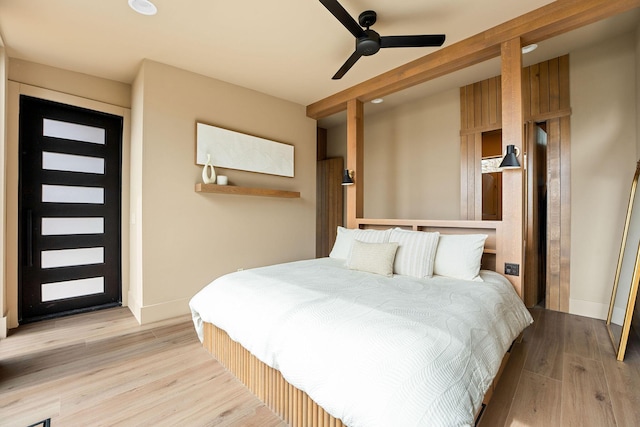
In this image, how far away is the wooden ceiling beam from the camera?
2125 millimetres

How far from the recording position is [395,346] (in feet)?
3.76

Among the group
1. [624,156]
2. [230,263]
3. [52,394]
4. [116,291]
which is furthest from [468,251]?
[116,291]

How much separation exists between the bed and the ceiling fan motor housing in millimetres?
1623

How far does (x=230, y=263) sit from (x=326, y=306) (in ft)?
7.75

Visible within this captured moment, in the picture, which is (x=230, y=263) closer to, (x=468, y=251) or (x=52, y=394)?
(x=52, y=394)

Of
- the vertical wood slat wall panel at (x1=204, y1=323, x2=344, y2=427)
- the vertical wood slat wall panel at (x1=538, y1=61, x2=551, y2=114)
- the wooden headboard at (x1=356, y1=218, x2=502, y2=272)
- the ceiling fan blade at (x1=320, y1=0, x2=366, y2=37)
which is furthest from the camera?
the vertical wood slat wall panel at (x1=538, y1=61, x2=551, y2=114)

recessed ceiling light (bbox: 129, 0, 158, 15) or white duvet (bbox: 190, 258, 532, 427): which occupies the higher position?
recessed ceiling light (bbox: 129, 0, 158, 15)

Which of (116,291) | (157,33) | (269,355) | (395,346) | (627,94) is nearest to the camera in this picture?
(395,346)

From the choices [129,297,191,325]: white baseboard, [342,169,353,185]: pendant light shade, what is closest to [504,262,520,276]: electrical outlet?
[342,169,353,185]: pendant light shade

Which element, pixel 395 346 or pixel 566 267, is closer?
pixel 395 346

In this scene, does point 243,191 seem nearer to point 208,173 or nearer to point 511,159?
point 208,173

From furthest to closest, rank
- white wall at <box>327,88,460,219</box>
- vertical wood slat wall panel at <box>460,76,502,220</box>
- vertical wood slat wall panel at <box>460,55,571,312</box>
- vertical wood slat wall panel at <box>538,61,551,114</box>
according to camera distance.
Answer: white wall at <box>327,88,460,219</box>
vertical wood slat wall panel at <box>460,76,502,220</box>
vertical wood slat wall panel at <box>538,61,551,114</box>
vertical wood slat wall panel at <box>460,55,571,312</box>

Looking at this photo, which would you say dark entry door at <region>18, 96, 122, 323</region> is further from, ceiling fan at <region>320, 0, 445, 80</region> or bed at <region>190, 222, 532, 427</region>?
ceiling fan at <region>320, 0, 445, 80</region>

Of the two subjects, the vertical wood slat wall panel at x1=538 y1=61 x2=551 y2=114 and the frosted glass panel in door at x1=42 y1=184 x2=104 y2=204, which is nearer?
the frosted glass panel in door at x1=42 y1=184 x2=104 y2=204
